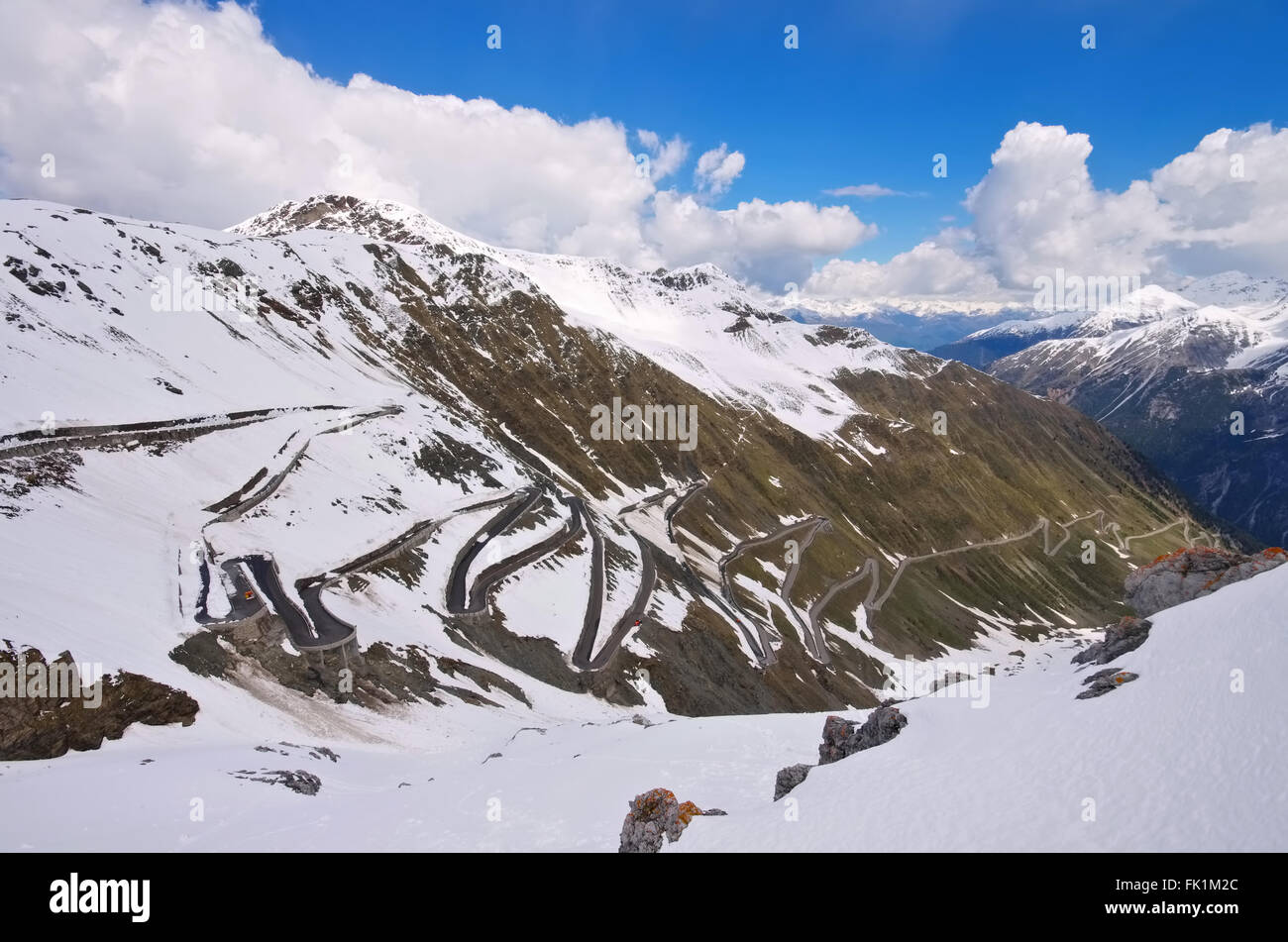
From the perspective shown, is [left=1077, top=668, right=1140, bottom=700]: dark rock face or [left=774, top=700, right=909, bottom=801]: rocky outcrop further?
[left=774, top=700, right=909, bottom=801]: rocky outcrop

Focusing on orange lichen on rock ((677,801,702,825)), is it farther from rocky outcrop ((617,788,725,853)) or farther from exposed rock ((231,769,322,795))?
exposed rock ((231,769,322,795))

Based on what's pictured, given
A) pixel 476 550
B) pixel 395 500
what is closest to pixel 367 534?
pixel 395 500

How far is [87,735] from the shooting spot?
30062mm

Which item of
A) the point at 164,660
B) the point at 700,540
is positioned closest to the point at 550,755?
the point at 164,660

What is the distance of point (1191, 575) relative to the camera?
4616cm

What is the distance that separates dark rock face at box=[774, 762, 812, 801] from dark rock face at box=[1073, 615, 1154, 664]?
1481 centimetres

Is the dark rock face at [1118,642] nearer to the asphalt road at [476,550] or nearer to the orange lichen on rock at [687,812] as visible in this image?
the orange lichen on rock at [687,812]

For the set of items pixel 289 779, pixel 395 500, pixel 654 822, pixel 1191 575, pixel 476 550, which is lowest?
pixel 289 779

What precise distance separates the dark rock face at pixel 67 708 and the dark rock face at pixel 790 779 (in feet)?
97.0

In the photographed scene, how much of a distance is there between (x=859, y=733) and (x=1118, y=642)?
516 inches

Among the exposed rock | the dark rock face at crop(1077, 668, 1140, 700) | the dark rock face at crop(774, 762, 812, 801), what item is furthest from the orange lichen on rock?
the exposed rock

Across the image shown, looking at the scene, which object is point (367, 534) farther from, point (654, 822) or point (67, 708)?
point (654, 822)

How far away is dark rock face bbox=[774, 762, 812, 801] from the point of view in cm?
2367
